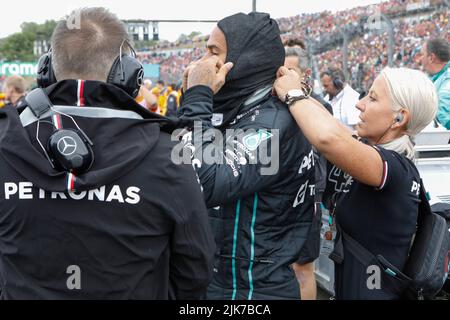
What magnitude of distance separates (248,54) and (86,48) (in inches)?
32.8

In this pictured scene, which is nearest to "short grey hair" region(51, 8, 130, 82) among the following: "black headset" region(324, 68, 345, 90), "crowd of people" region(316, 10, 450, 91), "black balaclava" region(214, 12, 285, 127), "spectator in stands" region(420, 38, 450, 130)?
"black balaclava" region(214, 12, 285, 127)

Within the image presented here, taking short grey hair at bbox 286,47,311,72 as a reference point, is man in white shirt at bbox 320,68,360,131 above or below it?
below

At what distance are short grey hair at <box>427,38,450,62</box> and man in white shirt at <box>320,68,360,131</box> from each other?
1.27 m

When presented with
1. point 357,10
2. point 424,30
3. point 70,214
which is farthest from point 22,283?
point 357,10

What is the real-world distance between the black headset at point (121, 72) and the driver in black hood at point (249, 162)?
14.6 inches

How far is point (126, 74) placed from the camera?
4.64 ft

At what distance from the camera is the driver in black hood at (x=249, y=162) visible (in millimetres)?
1810

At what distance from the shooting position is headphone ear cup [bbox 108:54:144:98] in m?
1.39

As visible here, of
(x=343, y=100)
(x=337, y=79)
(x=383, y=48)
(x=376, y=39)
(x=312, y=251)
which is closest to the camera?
(x=312, y=251)

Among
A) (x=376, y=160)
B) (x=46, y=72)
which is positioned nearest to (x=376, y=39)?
(x=376, y=160)

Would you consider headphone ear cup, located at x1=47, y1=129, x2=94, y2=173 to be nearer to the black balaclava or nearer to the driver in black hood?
the driver in black hood

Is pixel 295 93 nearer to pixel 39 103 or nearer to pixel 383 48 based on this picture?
pixel 39 103

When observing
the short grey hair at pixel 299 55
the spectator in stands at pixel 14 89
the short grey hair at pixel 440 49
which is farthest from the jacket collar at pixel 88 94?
the spectator in stands at pixel 14 89
